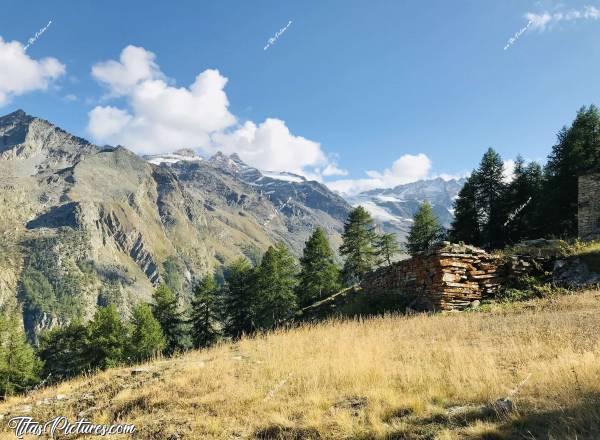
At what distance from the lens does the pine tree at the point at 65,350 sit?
49.1 metres

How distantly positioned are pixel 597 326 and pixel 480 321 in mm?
3327

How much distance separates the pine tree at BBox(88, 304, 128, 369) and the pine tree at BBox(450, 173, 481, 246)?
4220 cm

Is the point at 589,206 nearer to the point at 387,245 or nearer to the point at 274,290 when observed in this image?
the point at 274,290

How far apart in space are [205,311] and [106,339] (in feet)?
39.7

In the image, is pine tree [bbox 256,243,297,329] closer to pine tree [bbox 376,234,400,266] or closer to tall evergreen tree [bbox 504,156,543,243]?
pine tree [bbox 376,234,400,266]

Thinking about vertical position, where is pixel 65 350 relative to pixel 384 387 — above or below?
below

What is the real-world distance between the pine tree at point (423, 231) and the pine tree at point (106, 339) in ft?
128

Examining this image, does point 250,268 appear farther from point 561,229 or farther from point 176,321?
point 561,229

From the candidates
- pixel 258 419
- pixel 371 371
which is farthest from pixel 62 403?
pixel 371 371

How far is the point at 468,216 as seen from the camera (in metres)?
51.7

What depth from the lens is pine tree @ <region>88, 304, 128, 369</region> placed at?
45656mm

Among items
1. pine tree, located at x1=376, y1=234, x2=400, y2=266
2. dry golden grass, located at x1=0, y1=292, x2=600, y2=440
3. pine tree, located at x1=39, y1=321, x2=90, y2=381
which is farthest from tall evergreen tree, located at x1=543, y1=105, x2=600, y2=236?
pine tree, located at x1=39, y1=321, x2=90, y2=381

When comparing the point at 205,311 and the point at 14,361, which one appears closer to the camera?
the point at 14,361

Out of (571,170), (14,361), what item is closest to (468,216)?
(571,170)
